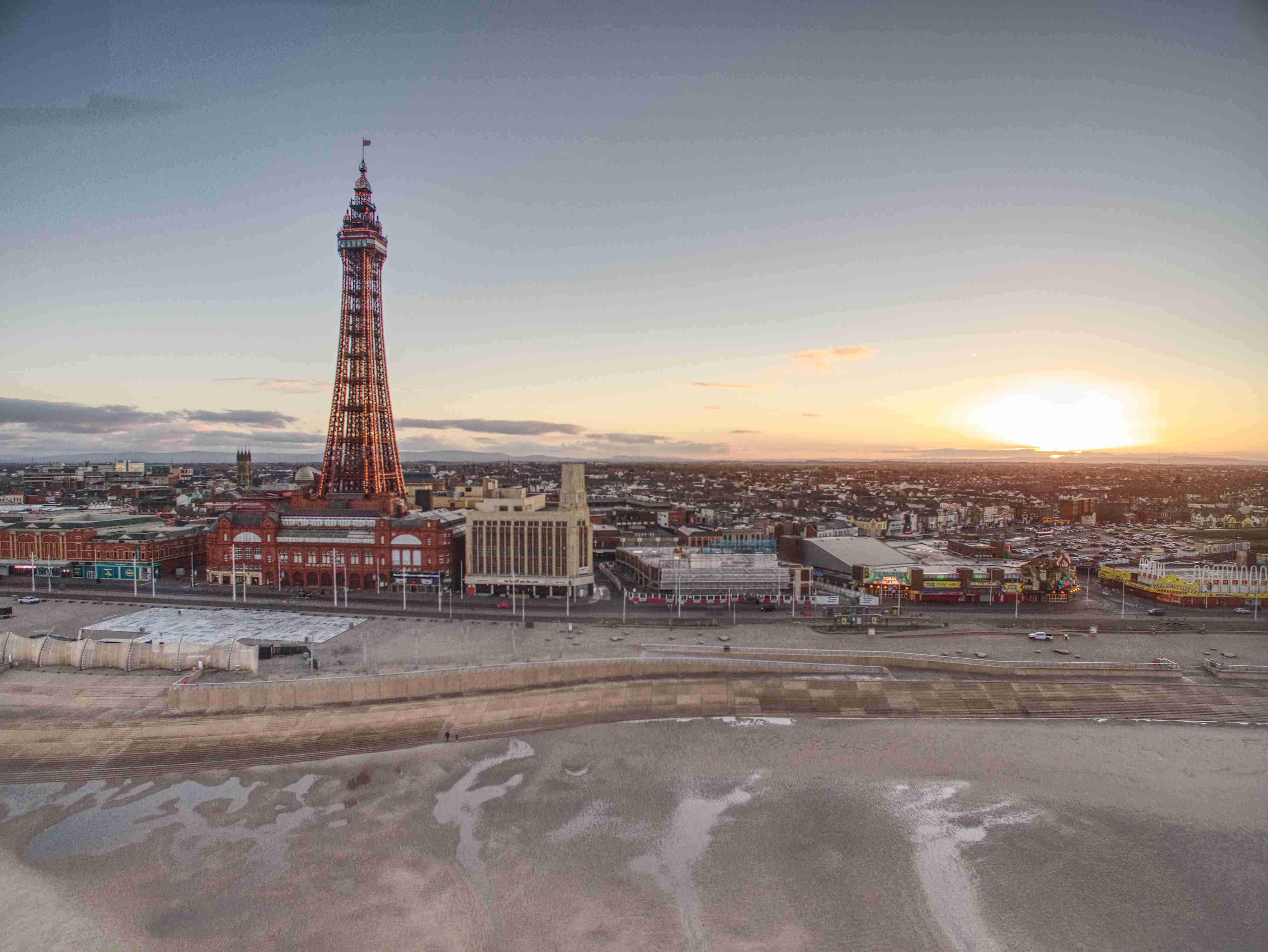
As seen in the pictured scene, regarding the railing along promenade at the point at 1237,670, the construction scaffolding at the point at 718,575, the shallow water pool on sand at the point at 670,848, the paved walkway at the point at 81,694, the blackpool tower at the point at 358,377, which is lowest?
the shallow water pool on sand at the point at 670,848

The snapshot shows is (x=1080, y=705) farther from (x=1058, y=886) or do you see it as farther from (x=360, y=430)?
(x=360, y=430)

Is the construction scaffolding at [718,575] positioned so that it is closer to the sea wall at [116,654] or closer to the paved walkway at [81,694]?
the sea wall at [116,654]

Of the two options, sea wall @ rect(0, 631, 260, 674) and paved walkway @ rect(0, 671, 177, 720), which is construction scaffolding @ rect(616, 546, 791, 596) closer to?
sea wall @ rect(0, 631, 260, 674)

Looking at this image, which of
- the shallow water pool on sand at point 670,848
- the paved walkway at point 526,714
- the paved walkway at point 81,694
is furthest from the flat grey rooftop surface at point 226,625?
the shallow water pool on sand at point 670,848

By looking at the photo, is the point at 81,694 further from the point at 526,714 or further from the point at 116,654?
the point at 526,714

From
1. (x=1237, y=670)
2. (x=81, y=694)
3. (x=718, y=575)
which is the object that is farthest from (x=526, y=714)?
(x=1237, y=670)

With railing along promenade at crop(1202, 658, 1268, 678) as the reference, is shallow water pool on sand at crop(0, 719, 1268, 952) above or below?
below

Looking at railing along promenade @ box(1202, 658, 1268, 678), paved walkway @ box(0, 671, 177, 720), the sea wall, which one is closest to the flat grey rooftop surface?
the sea wall
